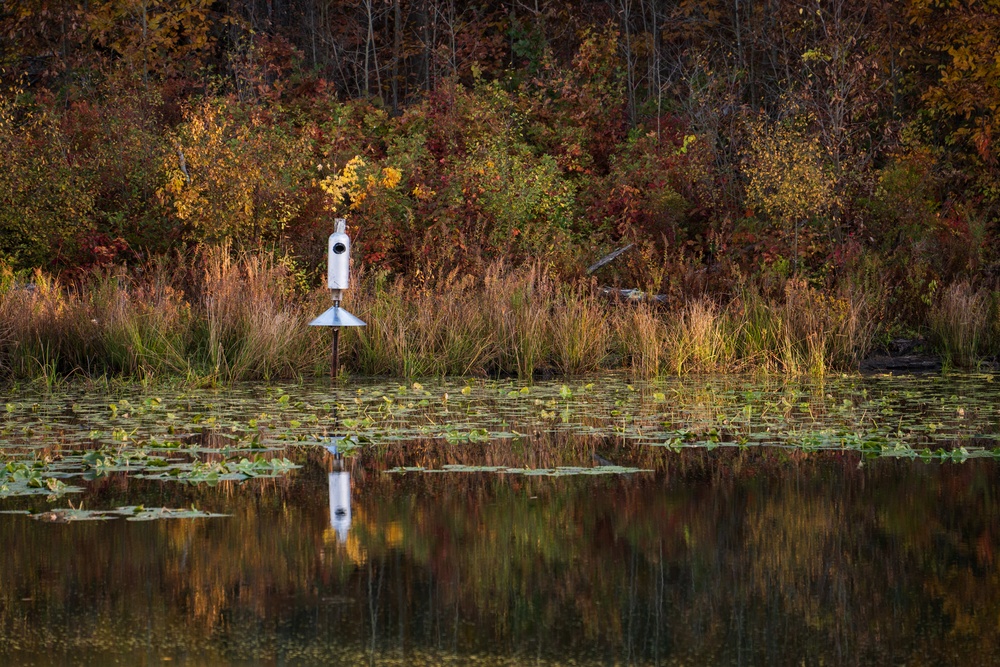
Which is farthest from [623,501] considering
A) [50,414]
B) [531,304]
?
[531,304]

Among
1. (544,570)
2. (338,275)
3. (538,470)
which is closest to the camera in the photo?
(544,570)

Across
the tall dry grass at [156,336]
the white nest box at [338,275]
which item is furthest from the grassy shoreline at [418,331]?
the white nest box at [338,275]

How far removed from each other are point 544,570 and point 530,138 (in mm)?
21063

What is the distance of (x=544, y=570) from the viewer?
5.35 m

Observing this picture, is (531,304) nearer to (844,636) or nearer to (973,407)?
(973,407)

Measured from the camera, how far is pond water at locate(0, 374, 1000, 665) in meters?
4.36

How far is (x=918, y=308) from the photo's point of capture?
19344 mm

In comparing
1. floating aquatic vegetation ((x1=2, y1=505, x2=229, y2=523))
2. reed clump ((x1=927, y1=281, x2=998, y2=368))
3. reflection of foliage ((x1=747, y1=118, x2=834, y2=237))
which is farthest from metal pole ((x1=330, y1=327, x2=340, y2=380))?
floating aquatic vegetation ((x1=2, y1=505, x2=229, y2=523))

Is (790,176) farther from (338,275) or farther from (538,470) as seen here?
(538,470)

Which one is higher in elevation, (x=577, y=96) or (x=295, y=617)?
(x=577, y=96)

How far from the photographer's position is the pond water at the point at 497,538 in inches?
172

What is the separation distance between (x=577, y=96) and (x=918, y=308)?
8800mm

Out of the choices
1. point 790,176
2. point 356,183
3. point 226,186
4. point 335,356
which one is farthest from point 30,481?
point 356,183

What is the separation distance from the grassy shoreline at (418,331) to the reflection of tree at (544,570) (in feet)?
22.9
